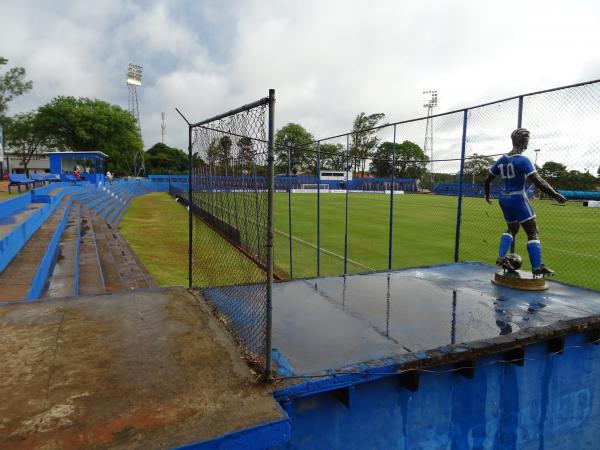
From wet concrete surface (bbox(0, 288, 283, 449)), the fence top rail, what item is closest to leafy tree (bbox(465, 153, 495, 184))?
the fence top rail

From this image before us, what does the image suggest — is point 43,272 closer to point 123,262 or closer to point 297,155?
point 123,262

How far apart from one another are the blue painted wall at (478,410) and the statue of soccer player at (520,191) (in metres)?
1.37

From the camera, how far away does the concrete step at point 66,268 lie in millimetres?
5910

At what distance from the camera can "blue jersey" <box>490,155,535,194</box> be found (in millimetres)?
4992

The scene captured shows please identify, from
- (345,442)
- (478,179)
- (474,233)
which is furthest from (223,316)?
(474,233)

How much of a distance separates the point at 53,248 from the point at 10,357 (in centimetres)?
568

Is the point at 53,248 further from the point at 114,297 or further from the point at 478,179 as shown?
the point at 478,179

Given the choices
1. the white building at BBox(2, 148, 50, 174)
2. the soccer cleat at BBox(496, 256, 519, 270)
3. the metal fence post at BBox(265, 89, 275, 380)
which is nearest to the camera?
the metal fence post at BBox(265, 89, 275, 380)

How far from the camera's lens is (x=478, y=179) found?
9500mm

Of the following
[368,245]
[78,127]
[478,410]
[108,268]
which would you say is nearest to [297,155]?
[368,245]

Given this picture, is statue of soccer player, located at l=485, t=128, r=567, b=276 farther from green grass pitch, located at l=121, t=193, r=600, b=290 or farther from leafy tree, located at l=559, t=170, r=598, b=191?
green grass pitch, located at l=121, t=193, r=600, b=290

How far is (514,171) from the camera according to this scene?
508cm

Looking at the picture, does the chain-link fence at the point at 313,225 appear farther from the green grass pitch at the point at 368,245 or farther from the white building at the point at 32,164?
the white building at the point at 32,164

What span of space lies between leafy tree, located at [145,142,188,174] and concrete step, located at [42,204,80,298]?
79458 millimetres
